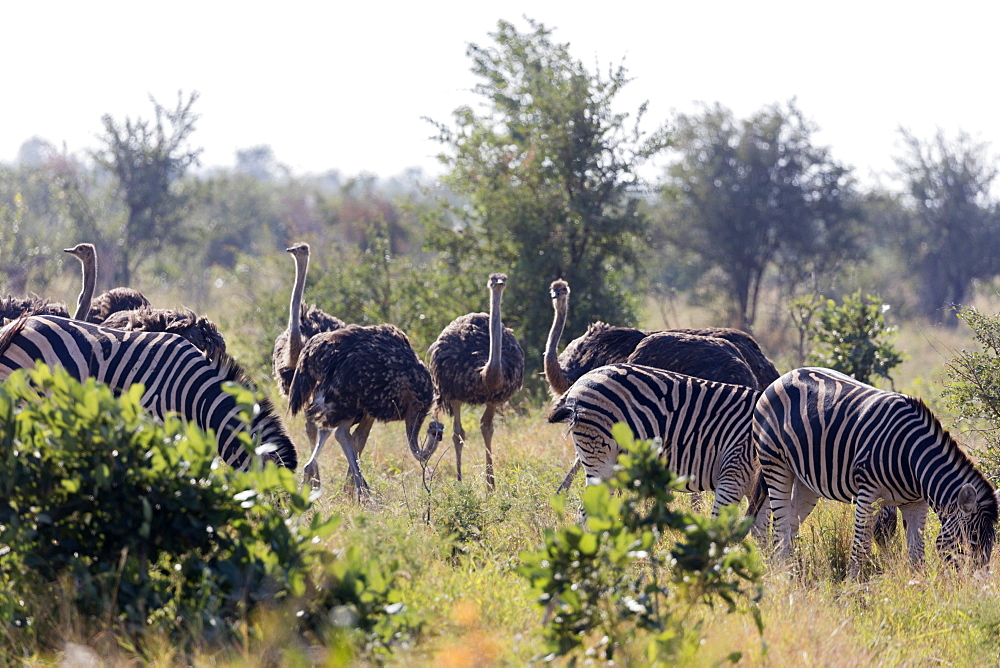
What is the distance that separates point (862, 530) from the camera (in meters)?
6.22

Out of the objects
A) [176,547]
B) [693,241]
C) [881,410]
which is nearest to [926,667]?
[881,410]

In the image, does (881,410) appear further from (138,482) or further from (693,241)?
(693,241)

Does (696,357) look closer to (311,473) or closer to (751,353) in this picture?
(751,353)

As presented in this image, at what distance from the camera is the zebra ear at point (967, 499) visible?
18.6ft

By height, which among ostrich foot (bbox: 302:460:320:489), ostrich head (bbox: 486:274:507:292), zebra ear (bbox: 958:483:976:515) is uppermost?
ostrich head (bbox: 486:274:507:292)

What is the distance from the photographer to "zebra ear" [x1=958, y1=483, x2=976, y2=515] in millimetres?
5680

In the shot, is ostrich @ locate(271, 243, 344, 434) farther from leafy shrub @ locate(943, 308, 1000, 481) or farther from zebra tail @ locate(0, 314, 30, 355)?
leafy shrub @ locate(943, 308, 1000, 481)

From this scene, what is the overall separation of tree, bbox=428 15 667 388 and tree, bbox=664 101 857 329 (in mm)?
9155

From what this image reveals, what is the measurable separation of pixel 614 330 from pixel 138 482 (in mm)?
5770

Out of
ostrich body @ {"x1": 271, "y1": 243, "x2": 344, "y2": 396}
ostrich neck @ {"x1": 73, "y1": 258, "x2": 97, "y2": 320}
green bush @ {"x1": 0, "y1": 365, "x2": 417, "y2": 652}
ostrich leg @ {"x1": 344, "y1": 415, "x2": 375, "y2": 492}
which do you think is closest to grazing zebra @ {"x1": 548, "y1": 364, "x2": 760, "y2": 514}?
ostrich leg @ {"x1": 344, "y1": 415, "x2": 375, "y2": 492}

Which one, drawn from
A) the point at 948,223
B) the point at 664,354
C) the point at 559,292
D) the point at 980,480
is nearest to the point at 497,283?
the point at 559,292

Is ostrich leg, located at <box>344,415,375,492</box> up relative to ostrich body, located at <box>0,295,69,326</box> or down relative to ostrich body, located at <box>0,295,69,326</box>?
down

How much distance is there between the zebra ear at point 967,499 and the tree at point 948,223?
76.4 feet

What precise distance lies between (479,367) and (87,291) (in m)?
3.37
